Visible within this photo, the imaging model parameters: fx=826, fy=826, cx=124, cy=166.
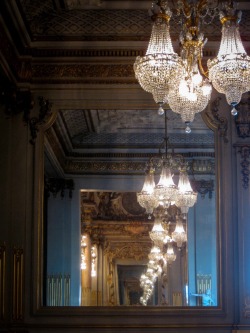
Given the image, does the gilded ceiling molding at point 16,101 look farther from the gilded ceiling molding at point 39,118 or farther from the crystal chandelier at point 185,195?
the crystal chandelier at point 185,195

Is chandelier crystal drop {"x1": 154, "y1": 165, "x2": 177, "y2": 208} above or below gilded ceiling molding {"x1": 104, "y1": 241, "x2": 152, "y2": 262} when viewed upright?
above

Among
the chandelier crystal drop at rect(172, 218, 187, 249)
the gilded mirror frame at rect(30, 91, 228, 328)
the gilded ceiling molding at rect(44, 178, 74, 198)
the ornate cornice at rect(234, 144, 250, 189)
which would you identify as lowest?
the gilded mirror frame at rect(30, 91, 228, 328)

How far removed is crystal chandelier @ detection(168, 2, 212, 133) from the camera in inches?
263

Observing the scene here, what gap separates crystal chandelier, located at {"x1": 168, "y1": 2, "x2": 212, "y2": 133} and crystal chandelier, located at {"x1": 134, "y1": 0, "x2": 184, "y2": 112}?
20 cm

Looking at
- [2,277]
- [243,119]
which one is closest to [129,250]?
[2,277]

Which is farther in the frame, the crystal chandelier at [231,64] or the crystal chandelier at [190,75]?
the crystal chandelier at [190,75]

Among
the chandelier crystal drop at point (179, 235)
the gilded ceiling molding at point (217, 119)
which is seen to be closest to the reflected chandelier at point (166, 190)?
the chandelier crystal drop at point (179, 235)

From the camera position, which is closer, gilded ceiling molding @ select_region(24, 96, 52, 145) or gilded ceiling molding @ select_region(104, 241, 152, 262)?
gilded ceiling molding @ select_region(104, 241, 152, 262)

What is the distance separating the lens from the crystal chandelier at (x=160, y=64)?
642cm

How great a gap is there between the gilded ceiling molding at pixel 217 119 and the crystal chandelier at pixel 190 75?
252 centimetres

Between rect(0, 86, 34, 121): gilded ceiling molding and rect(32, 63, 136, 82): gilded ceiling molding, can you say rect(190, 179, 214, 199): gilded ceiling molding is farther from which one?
rect(0, 86, 34, 121): gilded ceiling molding

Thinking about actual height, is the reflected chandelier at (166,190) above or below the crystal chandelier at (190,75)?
below

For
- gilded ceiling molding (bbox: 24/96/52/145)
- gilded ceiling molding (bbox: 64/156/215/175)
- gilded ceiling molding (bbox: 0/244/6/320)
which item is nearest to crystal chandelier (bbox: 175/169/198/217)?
gilded ceiling molding (bbox: 64/156/215/175)

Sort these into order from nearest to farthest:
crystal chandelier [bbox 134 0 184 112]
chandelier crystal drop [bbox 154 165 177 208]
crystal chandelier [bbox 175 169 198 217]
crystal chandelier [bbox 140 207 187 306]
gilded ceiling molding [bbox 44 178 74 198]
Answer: crystal chandelier [bbox 134 0 184 112]
chandelier crystal drop [bbox 154 165 177 208]
crystal chandelier [bbox 175 169 198 217]
crystal chandelier [bbox 140 207 187 306]
gilded ceiling molding [bbox 44 178 74 198]
